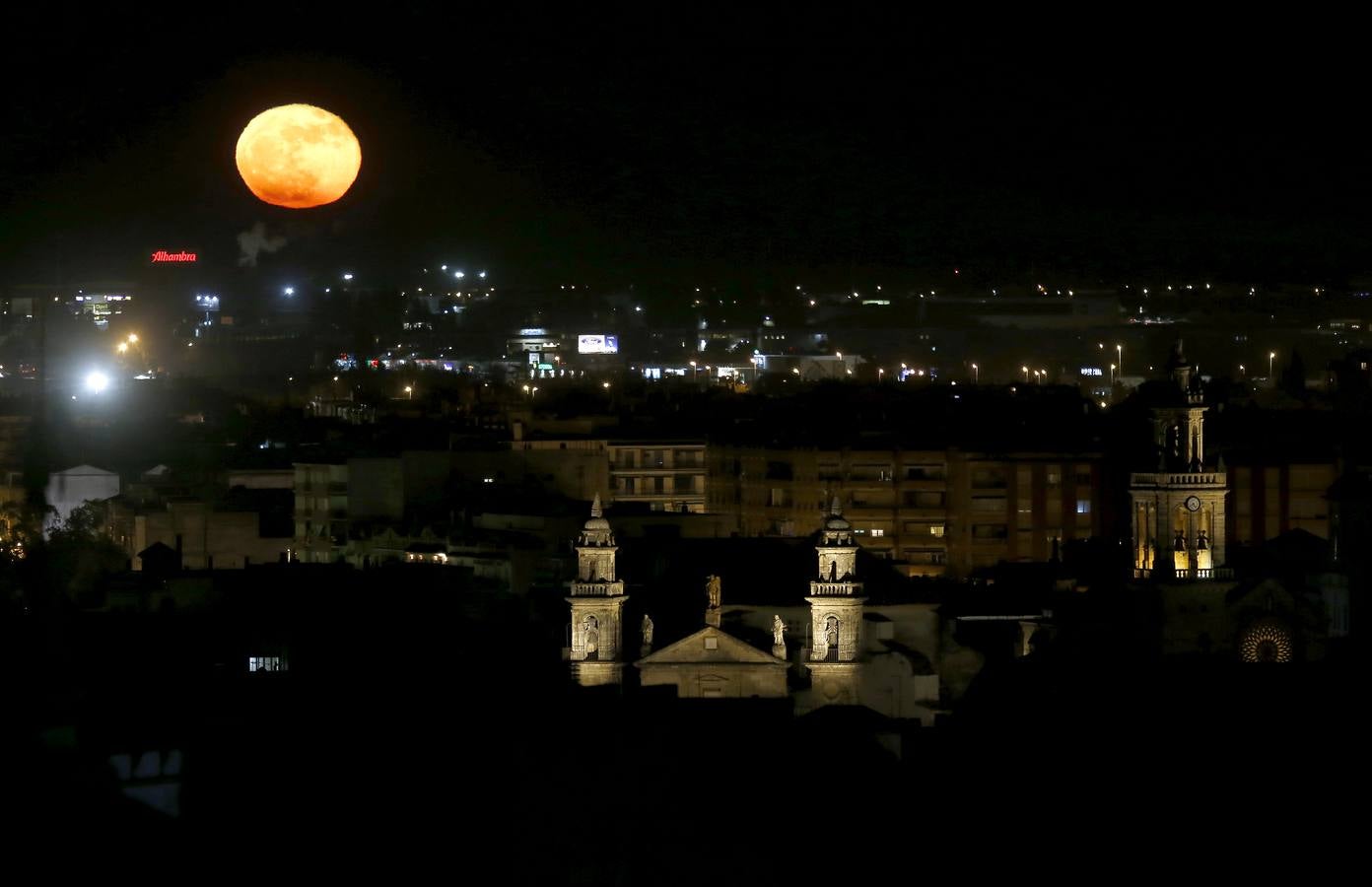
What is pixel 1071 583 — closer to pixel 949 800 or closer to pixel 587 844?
pixel 949 800

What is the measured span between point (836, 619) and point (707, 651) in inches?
74.0

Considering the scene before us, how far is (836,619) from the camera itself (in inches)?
1330

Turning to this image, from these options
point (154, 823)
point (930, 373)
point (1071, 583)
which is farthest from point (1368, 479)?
point (930, 373)

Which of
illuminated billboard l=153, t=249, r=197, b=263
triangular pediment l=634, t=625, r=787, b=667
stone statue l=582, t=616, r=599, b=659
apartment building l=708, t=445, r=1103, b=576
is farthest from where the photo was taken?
illuminated billboard l=153, t=249, r=197, b=263

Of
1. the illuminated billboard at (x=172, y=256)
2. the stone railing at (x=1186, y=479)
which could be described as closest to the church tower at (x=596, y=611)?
the stone railing at (x=1186, y=479)

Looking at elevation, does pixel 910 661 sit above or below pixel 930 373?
below

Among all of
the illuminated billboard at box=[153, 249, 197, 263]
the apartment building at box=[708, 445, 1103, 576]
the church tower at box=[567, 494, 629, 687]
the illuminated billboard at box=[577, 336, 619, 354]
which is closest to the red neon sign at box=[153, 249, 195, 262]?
the illuminated billboard at box=[153, 249, 197, 263]

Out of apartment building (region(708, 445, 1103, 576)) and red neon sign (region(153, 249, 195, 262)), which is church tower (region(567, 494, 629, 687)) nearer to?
apartment building (region(708, 445, 1103, 576))

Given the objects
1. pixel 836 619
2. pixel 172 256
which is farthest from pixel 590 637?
pixel 172 256

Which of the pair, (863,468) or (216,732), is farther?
(863,468)

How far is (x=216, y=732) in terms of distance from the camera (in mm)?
20891

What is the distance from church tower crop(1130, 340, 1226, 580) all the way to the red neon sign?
441ft

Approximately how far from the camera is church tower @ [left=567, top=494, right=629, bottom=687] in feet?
108

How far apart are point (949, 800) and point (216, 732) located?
21.9 feet
